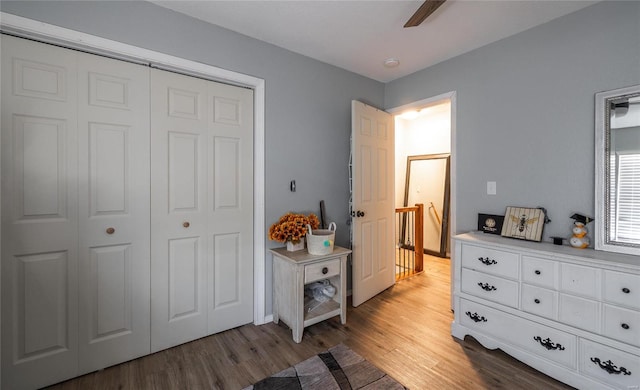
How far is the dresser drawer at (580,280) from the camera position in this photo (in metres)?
1.59

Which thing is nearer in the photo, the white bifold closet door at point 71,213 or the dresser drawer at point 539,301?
the white bifold closet door at point 71,213

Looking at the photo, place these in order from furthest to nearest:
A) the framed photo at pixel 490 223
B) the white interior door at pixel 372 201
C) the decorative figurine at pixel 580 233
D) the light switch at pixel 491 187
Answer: the white interior door at pixel 372 201, the light switch at pixel 491 187, the framed photo at pixel 490 223, the decorative figurine at pixel 580 233

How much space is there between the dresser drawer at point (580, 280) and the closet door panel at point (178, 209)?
8.26 ft

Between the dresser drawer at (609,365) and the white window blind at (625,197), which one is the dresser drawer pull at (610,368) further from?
the white window blind at (625,197)

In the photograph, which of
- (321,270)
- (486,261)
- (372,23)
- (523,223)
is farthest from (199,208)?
(523,223)

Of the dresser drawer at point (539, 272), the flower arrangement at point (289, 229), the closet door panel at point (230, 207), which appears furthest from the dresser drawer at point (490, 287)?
the closet door panel at point (230, 207)

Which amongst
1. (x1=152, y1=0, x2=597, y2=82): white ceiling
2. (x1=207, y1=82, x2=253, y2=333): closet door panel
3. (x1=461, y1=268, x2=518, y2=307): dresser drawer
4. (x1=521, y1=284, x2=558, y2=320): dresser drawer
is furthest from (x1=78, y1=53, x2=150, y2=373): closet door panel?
(x1=521, y1=284, x2=558, y2=320): dresser drawer

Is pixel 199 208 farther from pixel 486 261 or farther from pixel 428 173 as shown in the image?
pixel 428 173

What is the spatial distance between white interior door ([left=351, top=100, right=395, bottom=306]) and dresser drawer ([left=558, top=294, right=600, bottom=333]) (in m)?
1.56

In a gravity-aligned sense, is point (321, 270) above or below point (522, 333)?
above

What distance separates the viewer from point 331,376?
1721mm

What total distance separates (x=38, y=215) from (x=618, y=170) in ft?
12.1

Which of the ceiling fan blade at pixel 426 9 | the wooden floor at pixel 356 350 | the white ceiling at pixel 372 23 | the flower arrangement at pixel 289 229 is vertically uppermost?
the white ceiling at pixel 372 23

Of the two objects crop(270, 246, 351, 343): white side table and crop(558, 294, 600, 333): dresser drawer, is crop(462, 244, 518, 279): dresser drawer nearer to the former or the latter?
crop(558, 294, 600, 333): dresser drawer
